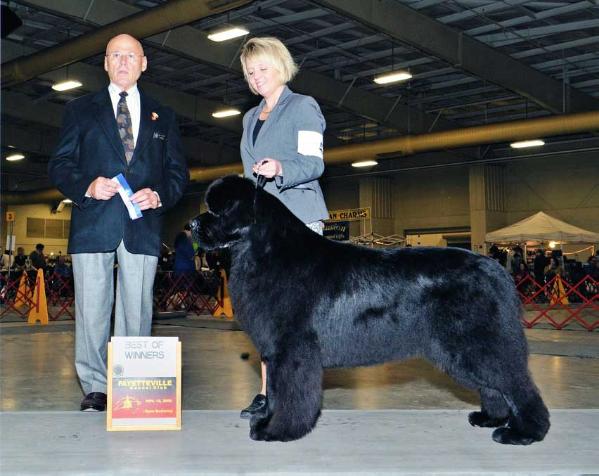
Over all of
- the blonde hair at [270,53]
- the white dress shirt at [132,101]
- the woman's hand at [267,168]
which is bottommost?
the woman's hand at [267,168]

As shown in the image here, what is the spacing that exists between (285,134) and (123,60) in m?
0.91

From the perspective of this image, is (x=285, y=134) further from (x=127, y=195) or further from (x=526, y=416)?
(x=526, y=416)

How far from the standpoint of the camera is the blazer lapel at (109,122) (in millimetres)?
3328

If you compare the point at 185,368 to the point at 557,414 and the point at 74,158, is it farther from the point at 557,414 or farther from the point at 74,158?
the point at 557,414

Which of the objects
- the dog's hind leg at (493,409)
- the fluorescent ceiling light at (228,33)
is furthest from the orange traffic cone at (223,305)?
the dog's hind leg at (493,409)

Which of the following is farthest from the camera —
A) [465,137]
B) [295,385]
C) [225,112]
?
[225,112]

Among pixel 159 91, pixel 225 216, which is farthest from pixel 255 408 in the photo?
pixel 159 91

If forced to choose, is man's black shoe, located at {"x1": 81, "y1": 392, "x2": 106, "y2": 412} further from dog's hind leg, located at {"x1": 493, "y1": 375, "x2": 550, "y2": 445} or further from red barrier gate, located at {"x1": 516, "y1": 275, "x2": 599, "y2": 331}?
red barrier gate, located at {"x1": 516, "y1": 275, "x2": 599, "y2": 331}

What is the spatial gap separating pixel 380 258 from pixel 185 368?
13.0 ft

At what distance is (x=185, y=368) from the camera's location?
6312mm

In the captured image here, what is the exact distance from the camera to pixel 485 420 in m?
3.07

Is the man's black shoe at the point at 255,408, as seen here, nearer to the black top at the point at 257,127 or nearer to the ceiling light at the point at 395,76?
the black top at the point at 257,127

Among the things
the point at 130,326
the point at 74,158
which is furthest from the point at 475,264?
the point at 74,158

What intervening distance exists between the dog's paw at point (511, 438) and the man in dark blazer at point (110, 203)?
182cm
